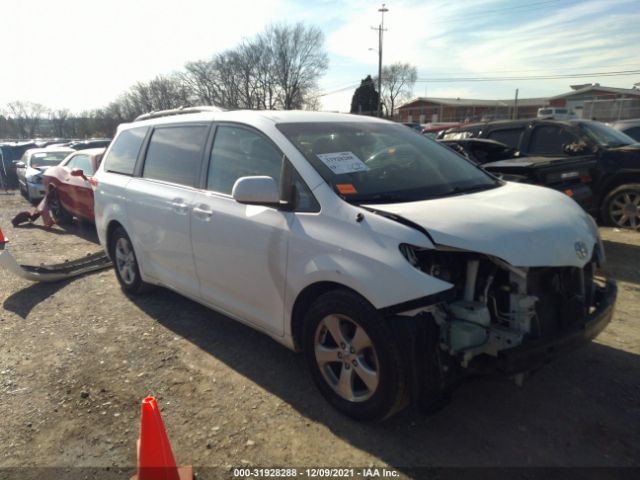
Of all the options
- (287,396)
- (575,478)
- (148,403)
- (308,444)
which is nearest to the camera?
(148,403)

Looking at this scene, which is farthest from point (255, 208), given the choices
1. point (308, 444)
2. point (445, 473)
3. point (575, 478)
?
point (575, 478)

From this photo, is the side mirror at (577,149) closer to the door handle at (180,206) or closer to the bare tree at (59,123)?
the door handle at (180,206)

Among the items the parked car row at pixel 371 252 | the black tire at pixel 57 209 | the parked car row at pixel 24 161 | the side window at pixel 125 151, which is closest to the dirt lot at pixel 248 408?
the parked car row at pixel 371 252

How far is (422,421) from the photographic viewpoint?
2754 mm

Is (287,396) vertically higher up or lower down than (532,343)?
lower down

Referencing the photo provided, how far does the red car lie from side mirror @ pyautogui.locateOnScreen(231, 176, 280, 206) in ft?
19.4

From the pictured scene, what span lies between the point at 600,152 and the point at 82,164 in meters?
9.02

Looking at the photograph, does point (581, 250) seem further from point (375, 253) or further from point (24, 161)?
point (24, 161)

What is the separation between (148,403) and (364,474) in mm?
1142

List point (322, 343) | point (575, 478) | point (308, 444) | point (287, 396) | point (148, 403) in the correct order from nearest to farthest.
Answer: point (148, 403), point (575, 478), point (308, 444), point (322, 343), point (287, 396)

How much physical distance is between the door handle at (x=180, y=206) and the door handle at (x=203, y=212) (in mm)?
136

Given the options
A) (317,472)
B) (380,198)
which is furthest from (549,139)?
(317,472)

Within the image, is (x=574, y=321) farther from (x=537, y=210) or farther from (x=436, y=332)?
(x=436, y=332)

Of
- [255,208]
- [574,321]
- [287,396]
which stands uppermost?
[255,208]
